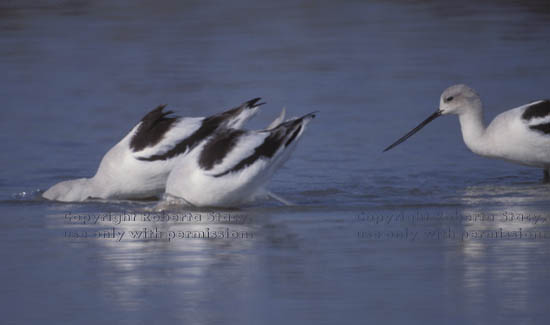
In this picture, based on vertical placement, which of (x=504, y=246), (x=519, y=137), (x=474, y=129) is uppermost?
(x=474, y=129)

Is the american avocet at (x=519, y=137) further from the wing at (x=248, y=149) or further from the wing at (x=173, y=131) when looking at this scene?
the wing at (x=248, y=149)

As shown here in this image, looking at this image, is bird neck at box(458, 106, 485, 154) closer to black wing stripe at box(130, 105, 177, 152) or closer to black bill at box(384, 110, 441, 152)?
black bill at box(384, 110, 441, 152)

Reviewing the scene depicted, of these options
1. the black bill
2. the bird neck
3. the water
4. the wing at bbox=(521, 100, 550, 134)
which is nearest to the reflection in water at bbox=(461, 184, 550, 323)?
the water

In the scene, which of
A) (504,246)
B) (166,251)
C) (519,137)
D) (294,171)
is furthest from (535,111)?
(166,251)

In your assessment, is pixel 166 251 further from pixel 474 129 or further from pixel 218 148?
pixel 474 129

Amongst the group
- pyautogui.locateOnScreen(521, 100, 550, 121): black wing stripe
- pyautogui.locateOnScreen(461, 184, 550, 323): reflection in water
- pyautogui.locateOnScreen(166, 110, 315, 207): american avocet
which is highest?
pyautogui.locateOnScreen(521, 100, 550, 121): black wing stripe

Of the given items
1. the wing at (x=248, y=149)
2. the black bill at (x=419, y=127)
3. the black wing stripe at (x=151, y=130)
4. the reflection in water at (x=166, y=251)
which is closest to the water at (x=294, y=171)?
the reflection in water at (x=166, y=251)

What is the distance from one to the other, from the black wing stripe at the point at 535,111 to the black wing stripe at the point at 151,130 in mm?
2851

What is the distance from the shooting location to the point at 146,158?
331 inches

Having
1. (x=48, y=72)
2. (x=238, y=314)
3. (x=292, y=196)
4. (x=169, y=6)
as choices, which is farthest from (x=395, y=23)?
(x=238, y=314)

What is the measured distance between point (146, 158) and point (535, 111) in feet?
10.5

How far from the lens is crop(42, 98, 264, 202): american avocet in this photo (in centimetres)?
843

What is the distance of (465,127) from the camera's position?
984cm

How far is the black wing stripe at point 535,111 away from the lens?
937 centimetres
